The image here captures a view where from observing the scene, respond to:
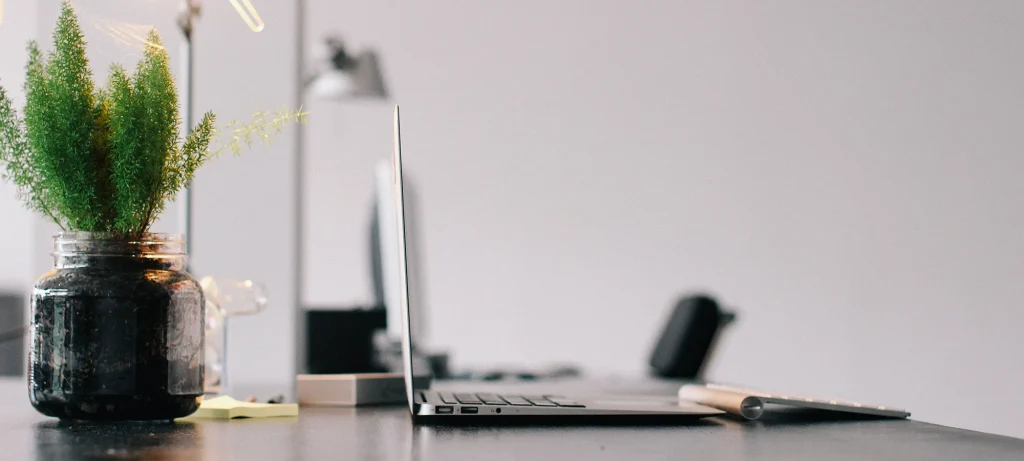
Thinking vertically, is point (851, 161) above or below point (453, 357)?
above

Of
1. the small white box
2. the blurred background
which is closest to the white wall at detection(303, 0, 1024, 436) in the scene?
the blurred background

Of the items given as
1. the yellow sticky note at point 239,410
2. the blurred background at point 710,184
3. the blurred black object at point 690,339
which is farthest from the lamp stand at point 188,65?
the blurred background at point 710,184

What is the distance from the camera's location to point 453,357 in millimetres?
4848

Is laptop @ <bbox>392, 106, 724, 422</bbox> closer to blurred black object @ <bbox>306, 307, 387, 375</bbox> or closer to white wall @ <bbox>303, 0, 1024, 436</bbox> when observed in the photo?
blurred black object @ <bbox>306, 307, 387, 375</bbox>

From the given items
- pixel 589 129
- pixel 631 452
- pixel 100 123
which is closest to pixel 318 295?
pixel 589 129

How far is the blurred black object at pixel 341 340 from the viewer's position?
5.92ft

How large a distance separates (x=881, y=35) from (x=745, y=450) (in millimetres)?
4289

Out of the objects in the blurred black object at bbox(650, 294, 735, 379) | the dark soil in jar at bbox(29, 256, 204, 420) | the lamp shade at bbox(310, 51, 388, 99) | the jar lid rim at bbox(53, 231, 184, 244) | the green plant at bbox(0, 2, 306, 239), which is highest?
the lamp shade at bbox(310, 51, 388, 99)

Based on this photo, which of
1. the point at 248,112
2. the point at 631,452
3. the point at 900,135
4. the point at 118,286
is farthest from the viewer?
the point at 900,135

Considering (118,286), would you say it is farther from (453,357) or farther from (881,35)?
(881,35)

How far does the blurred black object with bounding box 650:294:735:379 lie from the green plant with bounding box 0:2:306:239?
85.5 inches

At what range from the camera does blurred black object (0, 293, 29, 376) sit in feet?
4.95

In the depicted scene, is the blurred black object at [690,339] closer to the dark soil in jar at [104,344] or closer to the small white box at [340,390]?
the small white box at [340,390]

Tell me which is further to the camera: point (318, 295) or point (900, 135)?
point (318, 295)
